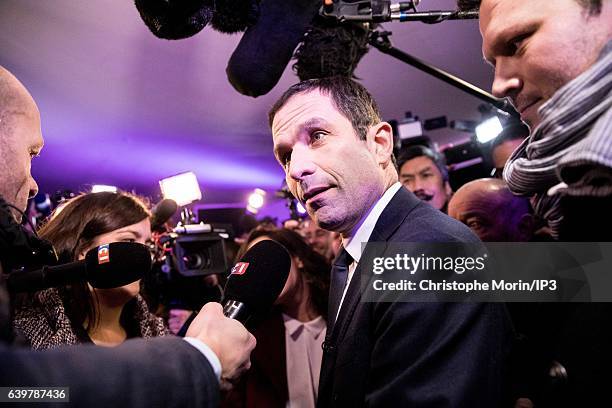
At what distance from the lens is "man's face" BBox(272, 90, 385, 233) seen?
1454 millimetres

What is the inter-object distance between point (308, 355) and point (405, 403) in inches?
61.8

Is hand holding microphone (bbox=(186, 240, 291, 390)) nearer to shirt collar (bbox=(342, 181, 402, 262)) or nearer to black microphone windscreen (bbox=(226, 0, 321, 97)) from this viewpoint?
shirt collar (bbox=(342, 181, 402, 262))

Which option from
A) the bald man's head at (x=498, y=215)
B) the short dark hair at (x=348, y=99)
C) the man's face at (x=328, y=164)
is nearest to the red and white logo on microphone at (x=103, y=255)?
the man's face at (x=328, y=164)

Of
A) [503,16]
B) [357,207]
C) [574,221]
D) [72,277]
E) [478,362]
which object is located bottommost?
[72,277]

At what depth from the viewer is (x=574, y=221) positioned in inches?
31.9

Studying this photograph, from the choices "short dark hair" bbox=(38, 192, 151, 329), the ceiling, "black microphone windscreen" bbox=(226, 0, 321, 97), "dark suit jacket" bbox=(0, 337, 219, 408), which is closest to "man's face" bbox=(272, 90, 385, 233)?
"black microphone windscreen" bbox=(226, 0, 321, 97)

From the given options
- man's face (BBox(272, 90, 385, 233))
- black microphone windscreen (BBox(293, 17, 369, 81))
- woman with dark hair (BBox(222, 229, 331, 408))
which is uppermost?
black microphone windscreen (BBox(293, 17, 369, 81))

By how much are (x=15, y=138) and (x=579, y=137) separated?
4.37 ft

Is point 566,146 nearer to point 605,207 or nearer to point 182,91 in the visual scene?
point 605,207

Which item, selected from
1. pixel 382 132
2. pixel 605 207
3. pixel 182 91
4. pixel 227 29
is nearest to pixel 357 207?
pixel 382 132

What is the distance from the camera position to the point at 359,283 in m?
1.28

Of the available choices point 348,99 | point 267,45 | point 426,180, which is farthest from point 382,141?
point 426,180

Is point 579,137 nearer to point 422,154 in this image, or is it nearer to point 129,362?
point 129,362

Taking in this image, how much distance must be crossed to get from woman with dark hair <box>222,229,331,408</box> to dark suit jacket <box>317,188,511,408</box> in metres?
1.18
